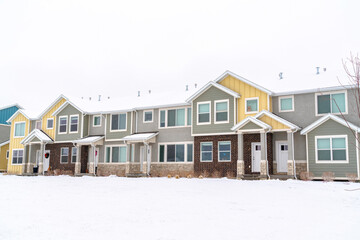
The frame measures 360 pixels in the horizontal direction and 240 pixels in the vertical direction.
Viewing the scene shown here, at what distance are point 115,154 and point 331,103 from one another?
58.0 feet

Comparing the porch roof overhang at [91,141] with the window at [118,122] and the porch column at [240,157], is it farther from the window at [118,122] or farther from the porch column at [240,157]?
the porch column at [240,157]

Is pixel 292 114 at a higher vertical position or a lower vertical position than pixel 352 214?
higher

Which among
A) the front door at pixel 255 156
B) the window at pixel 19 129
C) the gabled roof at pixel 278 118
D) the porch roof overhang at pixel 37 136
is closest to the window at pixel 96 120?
the porch roof overhang at pixel 37 136

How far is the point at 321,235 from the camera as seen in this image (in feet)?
26.0

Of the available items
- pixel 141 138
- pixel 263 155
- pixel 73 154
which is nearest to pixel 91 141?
pixel 73 154

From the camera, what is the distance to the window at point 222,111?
2612 centimetres

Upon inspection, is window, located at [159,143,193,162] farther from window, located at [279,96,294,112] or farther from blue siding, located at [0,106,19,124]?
blue siding, located at [0,106,19,124]

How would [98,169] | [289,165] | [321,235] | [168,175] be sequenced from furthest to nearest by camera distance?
[98,169] < [168,175] < [289,165] < [321,235]

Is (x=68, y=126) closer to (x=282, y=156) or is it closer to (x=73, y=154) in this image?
(x=73, y=154)

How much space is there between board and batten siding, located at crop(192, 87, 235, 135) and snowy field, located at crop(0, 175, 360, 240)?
37.8 feet

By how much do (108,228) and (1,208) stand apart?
187 inches

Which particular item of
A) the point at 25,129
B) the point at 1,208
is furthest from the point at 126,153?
the point at 1,208

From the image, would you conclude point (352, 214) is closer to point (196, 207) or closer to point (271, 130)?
point (196, 207)

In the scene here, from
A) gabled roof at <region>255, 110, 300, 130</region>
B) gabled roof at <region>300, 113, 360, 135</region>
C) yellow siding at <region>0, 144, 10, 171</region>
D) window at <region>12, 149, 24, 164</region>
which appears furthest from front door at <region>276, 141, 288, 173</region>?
yellow siding at <region>0, 144, 10, 171</region>
